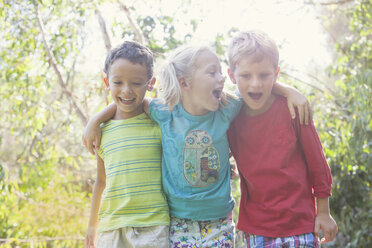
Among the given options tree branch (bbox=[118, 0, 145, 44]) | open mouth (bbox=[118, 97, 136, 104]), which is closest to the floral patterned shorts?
open mouth (bbox=[118, 97, 136, 104])

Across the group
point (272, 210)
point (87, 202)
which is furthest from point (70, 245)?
point (272, 210)

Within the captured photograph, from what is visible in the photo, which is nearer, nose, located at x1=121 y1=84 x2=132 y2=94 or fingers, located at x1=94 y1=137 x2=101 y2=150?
nose, located at x1=121 y1=84 x2=132 y2=94

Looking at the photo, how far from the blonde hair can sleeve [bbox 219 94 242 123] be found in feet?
0.66

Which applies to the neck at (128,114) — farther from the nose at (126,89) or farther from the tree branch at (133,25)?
the tree branch at (133,25)

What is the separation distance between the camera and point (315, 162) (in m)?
1.58

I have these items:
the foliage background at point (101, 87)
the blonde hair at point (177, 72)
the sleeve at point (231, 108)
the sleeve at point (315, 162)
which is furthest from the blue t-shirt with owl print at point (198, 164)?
the foliage background at point (101, 87)

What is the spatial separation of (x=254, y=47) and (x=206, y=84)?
9.7 inches

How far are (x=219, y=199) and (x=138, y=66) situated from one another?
2.12 feet

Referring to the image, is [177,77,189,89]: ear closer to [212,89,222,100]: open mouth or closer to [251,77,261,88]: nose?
[212,89,222,100]: open mouth

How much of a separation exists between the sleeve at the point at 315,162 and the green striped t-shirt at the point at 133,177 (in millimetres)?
591

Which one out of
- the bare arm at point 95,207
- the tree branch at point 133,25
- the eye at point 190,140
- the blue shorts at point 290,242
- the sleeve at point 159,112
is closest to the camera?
the blue shorts at point 290,242

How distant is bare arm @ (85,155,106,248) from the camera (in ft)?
6.13

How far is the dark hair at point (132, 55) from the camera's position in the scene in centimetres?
172

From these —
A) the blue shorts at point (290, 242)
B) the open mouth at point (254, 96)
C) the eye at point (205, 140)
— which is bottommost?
the blue shorts at point (290, 242)
